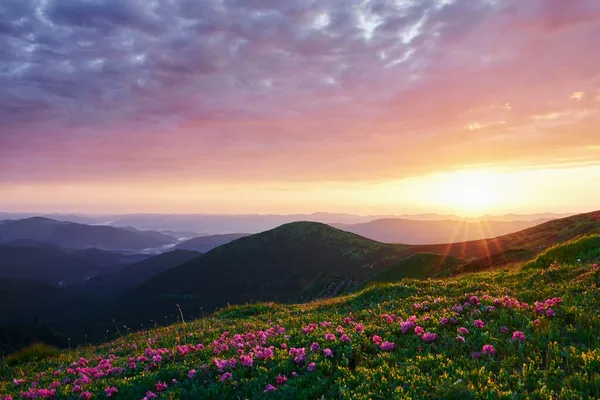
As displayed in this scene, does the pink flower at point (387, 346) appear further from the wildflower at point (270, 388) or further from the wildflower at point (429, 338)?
the wildflower at point (270, 388)

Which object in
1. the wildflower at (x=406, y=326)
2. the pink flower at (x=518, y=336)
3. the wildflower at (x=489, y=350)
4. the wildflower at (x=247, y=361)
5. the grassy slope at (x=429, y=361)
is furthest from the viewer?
the wildflower at (x=406, y=326)

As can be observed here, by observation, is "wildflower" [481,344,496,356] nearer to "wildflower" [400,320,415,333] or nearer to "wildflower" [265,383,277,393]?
"wildflower" [400,320,415,333]

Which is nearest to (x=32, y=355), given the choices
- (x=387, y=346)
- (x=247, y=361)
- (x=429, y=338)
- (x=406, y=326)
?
(x=247, y=361)

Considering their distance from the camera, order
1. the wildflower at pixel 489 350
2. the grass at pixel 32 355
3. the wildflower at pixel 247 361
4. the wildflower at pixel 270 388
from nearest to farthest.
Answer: the wildflower at pixel 270 388, the wildflower at pixel 489 350, the wildflower at pixel 247 361, the grass at pixel 32 355

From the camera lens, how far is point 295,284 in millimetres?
182000

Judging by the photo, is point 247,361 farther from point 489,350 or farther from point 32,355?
point 32,355

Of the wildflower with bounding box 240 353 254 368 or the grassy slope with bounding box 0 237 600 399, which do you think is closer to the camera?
the grassy slope with bounding box 0 237 600 399

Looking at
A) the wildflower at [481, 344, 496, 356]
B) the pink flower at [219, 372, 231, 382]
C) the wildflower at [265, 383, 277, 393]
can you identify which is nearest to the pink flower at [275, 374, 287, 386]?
the wildflower at [265, 383, 277, 393]

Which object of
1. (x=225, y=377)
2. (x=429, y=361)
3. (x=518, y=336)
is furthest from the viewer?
(x=225, y=377)

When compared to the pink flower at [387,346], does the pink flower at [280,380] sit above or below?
below

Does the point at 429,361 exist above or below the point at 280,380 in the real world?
above

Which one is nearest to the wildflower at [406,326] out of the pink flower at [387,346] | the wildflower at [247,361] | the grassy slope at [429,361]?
the grassy slope at [429,361]

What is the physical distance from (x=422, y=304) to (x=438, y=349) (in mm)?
3988

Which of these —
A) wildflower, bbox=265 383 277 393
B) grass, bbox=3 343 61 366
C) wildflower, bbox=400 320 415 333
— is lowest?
grass, bbox=3 343 61 366
